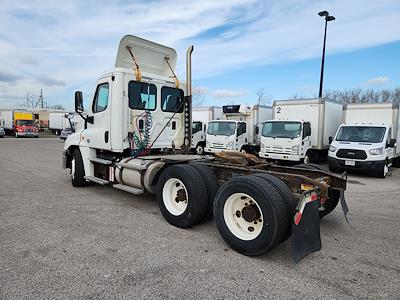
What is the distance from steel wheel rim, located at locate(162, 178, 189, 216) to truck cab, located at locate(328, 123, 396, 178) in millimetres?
8475

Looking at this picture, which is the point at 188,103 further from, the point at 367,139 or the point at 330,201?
the point at 367,139

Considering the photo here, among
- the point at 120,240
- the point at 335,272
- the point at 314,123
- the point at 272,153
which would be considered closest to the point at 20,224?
the point at 120,240

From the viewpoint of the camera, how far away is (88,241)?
431 centimetres

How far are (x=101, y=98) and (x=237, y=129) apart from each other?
1015cm

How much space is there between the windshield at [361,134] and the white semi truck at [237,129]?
16.0 feet

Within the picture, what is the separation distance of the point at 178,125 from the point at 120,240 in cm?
374

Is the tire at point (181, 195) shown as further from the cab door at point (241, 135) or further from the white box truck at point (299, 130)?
the cab door at point (241, 135)

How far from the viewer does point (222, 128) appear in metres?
16.6

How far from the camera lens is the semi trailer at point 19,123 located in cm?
3834

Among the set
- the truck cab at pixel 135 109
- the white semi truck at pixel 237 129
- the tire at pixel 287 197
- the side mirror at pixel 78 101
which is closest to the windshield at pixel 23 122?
the white semi truck at pixel 237 129

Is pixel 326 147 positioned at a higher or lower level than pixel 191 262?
higher

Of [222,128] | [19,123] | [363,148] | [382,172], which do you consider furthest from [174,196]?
[19,123]

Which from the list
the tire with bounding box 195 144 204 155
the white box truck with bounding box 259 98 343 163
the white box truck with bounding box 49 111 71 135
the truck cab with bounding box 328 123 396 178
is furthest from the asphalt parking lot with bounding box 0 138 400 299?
the white box truck with bounding box 49 111 71 135

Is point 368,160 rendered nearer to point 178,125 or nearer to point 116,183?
point 178,125
